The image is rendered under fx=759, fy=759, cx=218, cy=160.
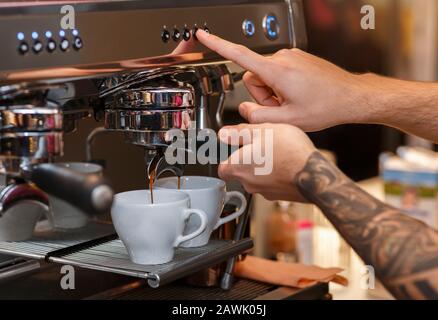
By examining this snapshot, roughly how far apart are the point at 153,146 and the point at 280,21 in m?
0.27

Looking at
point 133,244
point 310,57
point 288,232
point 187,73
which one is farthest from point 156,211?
point 288,232

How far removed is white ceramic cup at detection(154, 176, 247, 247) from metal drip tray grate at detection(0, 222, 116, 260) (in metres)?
0.09

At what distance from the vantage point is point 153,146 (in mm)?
794

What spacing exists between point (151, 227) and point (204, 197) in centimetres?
10

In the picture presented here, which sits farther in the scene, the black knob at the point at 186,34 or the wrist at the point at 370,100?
the wrist at the point at 370,100

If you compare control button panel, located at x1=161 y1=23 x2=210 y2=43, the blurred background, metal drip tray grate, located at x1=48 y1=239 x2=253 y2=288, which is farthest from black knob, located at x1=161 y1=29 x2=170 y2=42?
the blurred background

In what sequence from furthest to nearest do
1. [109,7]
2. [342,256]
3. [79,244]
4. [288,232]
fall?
1. [288,232]
2. [342,256]
3. [79,244]
4. [109,7]

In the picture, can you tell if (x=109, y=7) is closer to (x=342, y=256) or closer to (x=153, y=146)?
(x=153, y=146)

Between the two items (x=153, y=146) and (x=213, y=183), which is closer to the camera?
(x=153, y=146)

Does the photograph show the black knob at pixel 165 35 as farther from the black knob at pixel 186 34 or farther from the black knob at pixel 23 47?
the black knob at pixel 23 47

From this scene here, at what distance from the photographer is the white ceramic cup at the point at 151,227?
0.83 m

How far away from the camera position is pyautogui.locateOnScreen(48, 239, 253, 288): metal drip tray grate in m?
0.80

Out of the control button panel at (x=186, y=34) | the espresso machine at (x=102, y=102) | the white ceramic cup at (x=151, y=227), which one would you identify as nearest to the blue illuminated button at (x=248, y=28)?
the espresso machine at (x=102, y=102)

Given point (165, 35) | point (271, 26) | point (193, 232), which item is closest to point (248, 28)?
point (271, 26)
